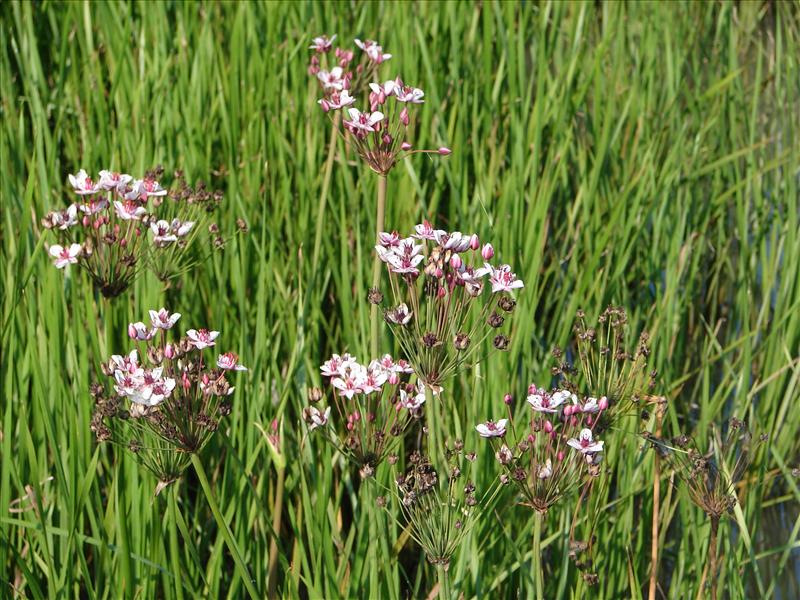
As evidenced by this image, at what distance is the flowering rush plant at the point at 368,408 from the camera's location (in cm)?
178

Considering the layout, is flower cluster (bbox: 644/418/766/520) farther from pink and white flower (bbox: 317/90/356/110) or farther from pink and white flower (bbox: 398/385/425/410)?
pink and white flower (bbox: 317/90/356/110)

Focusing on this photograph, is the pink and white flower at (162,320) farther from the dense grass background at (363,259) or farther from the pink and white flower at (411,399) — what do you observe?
the pink and white flower at (411,399)

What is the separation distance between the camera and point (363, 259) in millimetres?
3139

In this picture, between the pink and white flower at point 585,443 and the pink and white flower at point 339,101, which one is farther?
the pink and white flower at point 339,101

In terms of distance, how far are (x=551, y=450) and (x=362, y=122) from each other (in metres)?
0.75

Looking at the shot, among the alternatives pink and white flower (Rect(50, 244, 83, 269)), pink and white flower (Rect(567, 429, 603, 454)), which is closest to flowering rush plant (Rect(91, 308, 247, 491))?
pink and white flower (Rect(50, 244, 83, 269))

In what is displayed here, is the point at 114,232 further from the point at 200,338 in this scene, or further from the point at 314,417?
the point at 314,417

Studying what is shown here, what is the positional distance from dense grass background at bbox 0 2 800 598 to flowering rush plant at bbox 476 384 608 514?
36 cm

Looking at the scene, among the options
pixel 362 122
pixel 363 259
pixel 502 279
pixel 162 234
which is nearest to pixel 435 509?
pixel 502 279

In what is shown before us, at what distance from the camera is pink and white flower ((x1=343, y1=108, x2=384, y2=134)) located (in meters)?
1.92

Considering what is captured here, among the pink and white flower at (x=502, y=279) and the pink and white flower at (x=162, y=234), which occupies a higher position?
the pink and white flower at (x=502, y=279)

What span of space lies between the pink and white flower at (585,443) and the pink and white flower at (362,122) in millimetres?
723

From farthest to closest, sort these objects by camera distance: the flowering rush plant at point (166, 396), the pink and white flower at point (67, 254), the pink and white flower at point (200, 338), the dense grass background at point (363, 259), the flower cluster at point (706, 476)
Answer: the dense grass background at point (363, 259) → the pink and white flower at point (67, 254) → the flower cluster at point (706, 476) → the pink and white flower at point (200, 338) → the flowering rush plant at point (166, 396)

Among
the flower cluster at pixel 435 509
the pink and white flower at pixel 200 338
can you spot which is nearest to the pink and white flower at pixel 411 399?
the flower cluster at pixel 435 509
